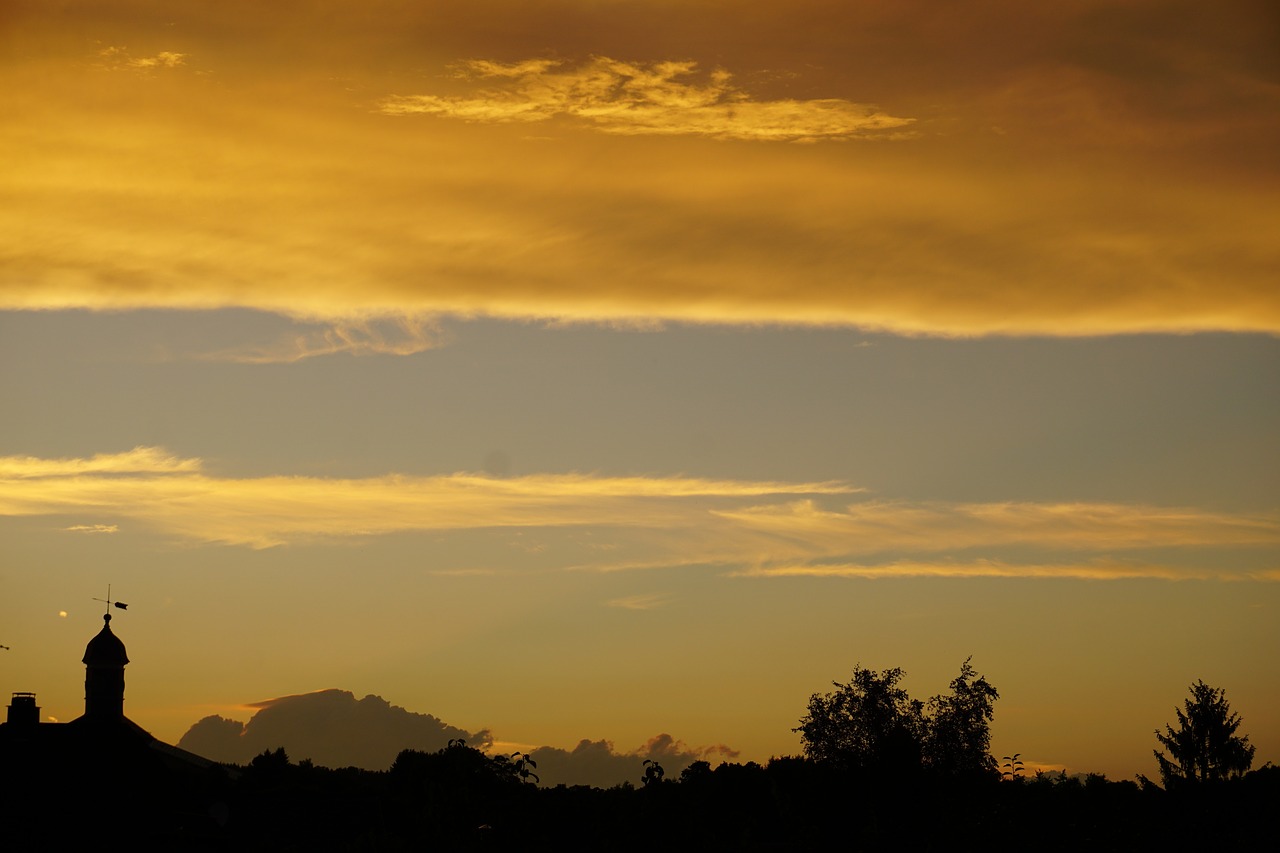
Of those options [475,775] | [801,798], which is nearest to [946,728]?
[801,798]

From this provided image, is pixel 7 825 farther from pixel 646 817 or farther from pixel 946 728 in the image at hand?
pixel 946 728

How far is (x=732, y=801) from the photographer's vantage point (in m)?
102

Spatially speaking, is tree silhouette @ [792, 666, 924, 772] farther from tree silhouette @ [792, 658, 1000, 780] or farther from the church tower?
the church tower

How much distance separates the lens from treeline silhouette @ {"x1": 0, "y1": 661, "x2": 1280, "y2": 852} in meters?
66.1

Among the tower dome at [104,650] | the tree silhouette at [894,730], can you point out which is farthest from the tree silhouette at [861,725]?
the tower dome at [104,650]

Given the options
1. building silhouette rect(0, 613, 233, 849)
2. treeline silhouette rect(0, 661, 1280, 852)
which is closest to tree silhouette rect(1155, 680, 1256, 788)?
treeline silhouette rect(0, 661, 1280, 852)

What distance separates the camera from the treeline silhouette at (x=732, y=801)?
66062 millimetres

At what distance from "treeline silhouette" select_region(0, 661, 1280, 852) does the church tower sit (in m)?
4.73

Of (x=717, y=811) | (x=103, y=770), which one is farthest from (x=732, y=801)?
(x=103, y=770)

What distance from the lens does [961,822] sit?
61.8 m

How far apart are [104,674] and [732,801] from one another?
Answer: 2679 inches

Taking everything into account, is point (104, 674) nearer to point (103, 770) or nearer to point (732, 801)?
point (103, 770)

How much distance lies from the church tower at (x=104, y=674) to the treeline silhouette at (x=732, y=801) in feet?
15.5

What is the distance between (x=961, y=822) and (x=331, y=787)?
71640mm
